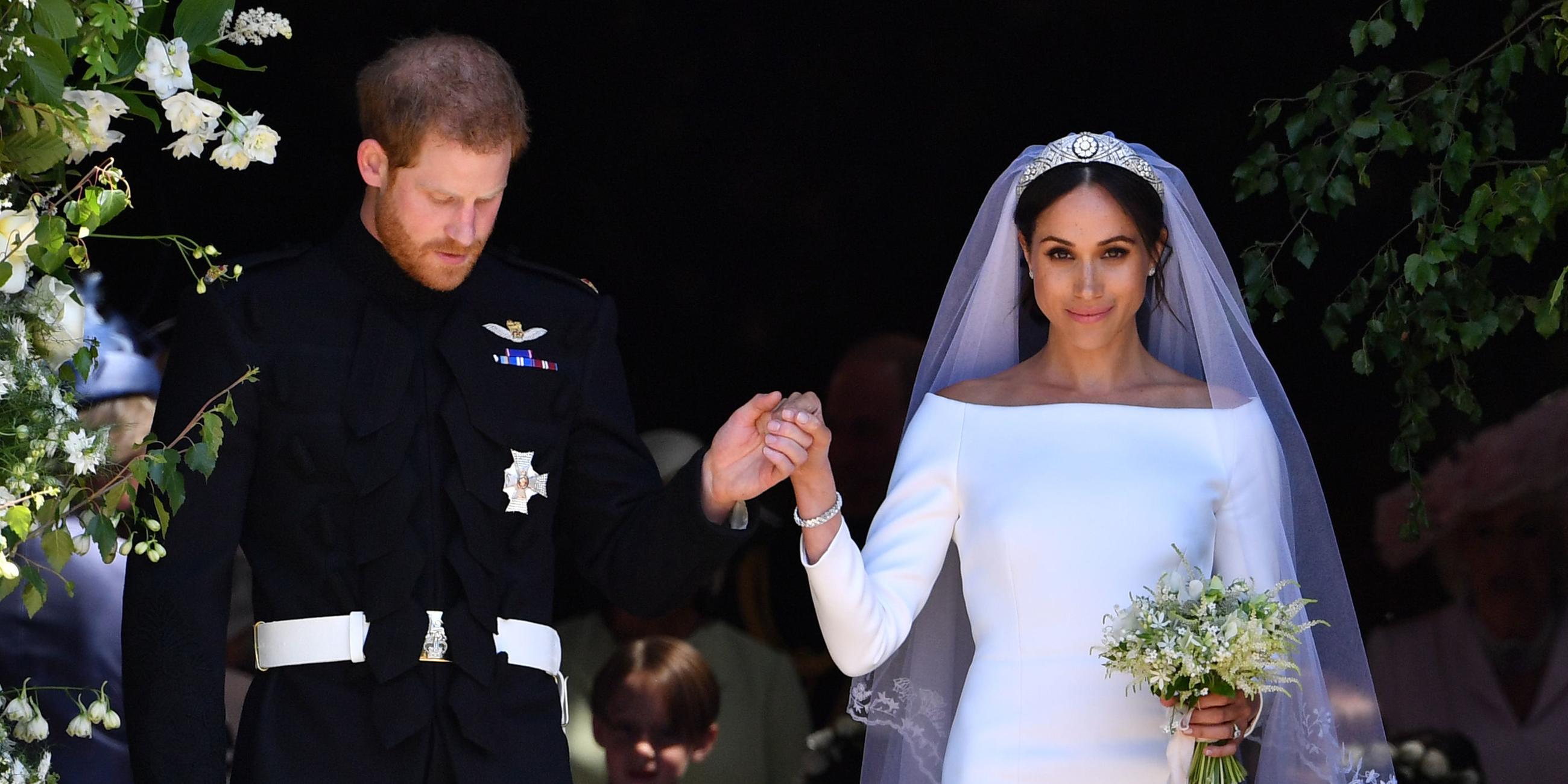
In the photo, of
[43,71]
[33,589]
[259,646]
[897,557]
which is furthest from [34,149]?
[897,557]

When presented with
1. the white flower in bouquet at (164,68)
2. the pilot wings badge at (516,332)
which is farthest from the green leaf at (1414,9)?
the white flower in bouquet at (164,68)

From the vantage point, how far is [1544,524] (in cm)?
476

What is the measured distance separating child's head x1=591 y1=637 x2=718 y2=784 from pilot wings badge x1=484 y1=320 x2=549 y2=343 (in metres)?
1.63

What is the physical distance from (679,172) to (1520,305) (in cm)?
200

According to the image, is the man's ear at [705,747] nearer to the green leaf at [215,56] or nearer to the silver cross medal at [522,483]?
the silver cross medal at [522,483]

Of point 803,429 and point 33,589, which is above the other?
point 803,429

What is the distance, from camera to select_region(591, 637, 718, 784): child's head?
4.92 metres

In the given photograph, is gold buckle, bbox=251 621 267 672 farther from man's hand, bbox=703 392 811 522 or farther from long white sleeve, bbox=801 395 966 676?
long white sleeve, bbox=801 395 966 676

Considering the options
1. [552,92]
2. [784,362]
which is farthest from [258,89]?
[784,362]

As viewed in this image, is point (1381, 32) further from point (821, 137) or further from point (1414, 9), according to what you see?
point (821, 137)

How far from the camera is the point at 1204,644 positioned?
3299 mm

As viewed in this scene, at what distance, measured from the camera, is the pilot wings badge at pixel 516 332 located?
3.44 m

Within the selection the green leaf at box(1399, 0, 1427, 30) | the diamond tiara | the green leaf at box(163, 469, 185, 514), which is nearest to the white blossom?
the green leaf at box(163, 469, 185, 514)

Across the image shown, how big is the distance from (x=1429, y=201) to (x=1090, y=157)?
0.88 m
